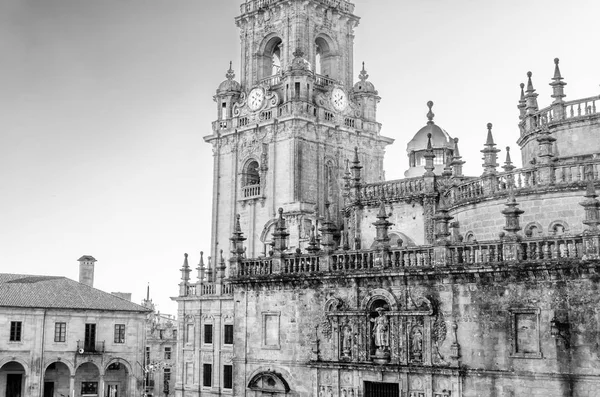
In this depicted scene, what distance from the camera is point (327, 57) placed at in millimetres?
56656

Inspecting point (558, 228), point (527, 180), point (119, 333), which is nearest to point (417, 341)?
point (558, 228)

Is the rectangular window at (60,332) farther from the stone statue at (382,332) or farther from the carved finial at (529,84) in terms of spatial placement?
the carved finial at (529,84)

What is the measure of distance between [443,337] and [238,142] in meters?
29.2

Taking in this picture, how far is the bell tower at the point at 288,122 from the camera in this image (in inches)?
2015

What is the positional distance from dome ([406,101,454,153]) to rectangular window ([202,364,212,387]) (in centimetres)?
1871

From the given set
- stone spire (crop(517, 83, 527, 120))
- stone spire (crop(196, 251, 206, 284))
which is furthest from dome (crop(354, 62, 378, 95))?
stone spire (crop(517, 83, 527, 120))

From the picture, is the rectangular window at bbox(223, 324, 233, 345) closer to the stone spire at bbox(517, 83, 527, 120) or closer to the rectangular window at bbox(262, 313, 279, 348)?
the rectangular window at bbox(262, 313, 279, 348)

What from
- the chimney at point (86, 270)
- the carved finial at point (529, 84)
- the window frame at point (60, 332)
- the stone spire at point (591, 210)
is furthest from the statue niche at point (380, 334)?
the chimney at point (86, 270)

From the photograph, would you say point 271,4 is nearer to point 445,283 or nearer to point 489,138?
point 489,138

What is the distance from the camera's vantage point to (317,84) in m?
54.2

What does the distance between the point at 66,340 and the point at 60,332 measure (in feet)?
2.42

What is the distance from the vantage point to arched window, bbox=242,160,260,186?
53.4 metres

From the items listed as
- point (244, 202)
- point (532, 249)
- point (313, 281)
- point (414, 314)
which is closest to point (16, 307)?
point (244, 202)

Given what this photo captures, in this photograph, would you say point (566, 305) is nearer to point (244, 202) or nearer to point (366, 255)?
point (366, 255)
